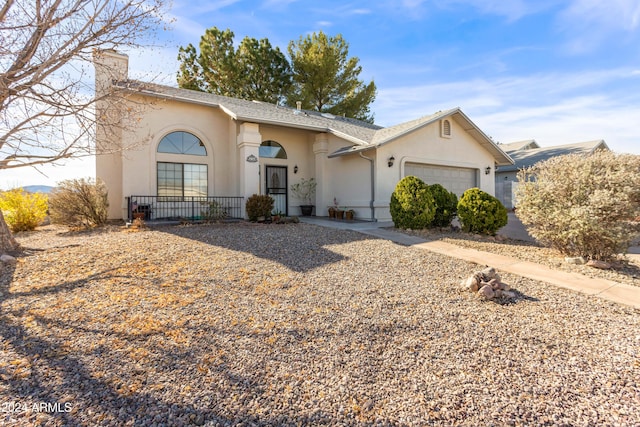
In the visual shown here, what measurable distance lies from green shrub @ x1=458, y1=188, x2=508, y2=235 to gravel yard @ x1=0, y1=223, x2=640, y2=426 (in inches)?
144

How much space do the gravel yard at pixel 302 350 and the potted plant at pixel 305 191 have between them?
8297 millimetres

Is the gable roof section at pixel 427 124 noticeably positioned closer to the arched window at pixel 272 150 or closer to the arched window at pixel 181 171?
the arched window at pixel 272 150

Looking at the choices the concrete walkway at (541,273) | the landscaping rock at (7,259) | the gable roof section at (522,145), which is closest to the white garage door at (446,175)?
the concrete walkway at (541,273)

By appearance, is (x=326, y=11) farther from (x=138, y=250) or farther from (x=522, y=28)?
(x=138, y=250)

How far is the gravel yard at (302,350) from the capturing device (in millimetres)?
1915

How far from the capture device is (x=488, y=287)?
12.5 feet

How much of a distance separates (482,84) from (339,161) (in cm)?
747

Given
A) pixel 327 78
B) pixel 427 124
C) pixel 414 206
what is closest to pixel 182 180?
pixel 414 206

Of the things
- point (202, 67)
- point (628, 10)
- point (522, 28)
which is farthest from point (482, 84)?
point (202, 67)

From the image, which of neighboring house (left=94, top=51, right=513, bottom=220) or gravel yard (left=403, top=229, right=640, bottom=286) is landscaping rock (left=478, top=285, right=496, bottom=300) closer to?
gravel yard (left=403, top=229, right=640, bottom=286)

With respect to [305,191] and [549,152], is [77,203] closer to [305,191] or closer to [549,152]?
[305,191]

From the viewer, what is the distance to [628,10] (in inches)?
274

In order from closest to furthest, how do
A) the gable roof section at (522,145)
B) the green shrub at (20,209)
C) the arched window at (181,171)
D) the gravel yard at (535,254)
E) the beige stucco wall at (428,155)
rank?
the gravel yard at (535,254) < the green shrub at (20,209) < the arched window at (181,171) < the beige stucco wall at (428,155) < the gable roof section at (522,145)

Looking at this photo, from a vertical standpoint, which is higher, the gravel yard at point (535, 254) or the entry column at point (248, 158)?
the entry column at point (248, 158)
